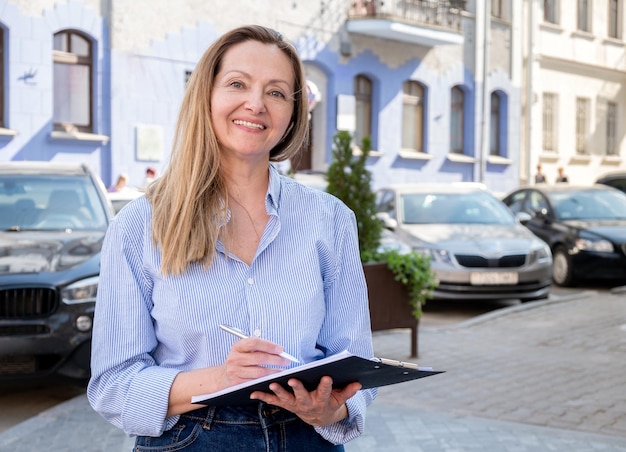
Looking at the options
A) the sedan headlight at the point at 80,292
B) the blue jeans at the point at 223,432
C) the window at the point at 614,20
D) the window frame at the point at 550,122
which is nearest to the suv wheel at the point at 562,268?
the sedan headlight at the point at 80,292

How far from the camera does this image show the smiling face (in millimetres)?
2717

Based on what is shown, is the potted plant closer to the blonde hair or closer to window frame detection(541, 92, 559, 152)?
the blonde hair

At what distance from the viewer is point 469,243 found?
13320mm

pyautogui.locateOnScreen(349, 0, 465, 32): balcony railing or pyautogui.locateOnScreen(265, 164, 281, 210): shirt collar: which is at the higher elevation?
pyautogui.locateOnScreen(349, 0, 465, 32): balcony railing

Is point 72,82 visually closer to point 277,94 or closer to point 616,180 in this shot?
point 616,180

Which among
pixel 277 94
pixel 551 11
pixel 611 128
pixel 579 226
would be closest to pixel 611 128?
pixel 611 128

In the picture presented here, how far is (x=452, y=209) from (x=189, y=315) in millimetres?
12322

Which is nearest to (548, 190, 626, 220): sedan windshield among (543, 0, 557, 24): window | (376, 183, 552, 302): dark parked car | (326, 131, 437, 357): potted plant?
(376, 183, 552, 302): dark parked car

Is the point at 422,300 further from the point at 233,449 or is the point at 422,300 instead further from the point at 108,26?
the point at 108,26

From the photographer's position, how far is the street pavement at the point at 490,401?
6281 millimetres

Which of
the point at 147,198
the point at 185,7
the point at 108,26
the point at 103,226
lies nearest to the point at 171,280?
the point at 147,198

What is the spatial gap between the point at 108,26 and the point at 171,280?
18814 mm

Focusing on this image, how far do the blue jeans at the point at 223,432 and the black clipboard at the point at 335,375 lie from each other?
6 cm

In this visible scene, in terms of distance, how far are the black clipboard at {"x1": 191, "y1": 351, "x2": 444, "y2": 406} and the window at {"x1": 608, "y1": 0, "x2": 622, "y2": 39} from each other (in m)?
36.6
